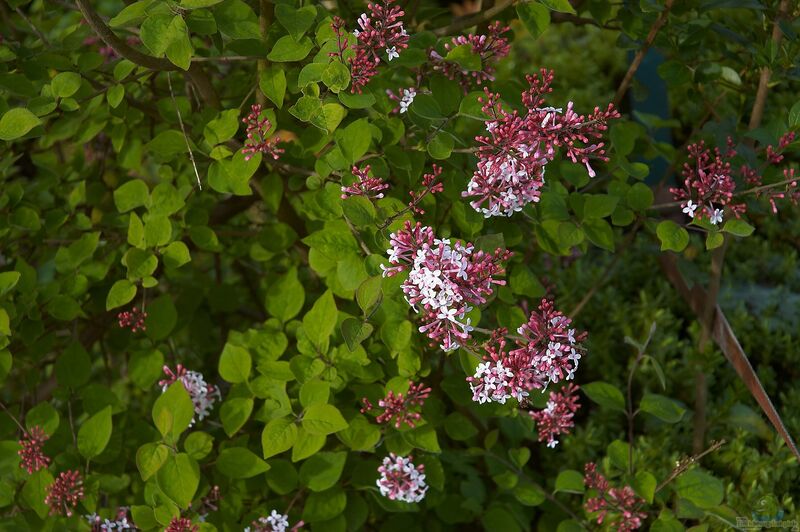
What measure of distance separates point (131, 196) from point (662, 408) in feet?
3.44

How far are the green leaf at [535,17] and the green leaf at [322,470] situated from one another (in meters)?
0.77

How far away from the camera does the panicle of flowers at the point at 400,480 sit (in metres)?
1.42

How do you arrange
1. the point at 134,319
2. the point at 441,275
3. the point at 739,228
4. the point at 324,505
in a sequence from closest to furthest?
the point at 441,275, the point at 739,228, the point at 324,505, the point at 134,319

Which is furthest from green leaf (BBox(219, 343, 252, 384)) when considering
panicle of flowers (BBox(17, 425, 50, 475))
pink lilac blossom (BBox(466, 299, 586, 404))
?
pink lilac blossom (BBox(466, 299, 586, 404))

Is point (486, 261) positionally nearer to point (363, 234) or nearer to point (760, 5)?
point (363, 234)

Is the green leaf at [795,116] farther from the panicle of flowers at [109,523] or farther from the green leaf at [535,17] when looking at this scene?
the panicle of flowers at [109,523]

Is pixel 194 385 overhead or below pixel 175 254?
below

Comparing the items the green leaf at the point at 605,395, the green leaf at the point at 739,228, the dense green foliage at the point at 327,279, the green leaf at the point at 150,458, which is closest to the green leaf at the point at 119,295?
the dense green foliage at the point at 327,279

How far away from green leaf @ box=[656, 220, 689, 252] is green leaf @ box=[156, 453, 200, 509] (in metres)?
0.83

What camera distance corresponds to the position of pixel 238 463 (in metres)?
1.45

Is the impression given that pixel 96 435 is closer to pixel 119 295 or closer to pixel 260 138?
pixel 119 295

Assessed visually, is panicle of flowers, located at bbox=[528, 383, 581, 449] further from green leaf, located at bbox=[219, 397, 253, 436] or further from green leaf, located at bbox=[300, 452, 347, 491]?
green leaf, located at bbox=[219, 397, 253, 436]

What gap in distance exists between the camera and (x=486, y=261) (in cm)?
115

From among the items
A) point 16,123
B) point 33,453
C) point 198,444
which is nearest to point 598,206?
point 198,444
